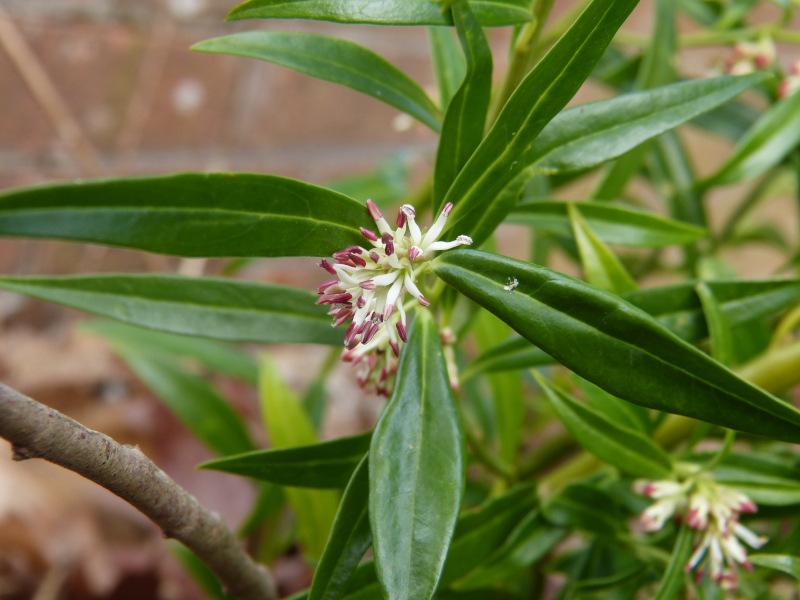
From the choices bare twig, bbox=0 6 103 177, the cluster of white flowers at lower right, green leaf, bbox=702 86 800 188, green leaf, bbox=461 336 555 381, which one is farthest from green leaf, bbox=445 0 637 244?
bare twig, bbox=0 6 103 177

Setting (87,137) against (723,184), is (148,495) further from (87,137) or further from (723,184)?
(87,137)

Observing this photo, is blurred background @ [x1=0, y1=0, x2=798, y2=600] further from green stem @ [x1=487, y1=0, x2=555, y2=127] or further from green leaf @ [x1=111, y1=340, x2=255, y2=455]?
green stem @ [x1=487, y1=0, x2=555, y2=127]

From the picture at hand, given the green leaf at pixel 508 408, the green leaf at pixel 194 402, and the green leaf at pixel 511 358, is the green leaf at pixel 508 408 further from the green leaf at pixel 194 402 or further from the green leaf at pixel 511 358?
the green leaf at pixel 194 402

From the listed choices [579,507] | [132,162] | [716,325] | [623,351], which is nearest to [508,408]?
[579,507]

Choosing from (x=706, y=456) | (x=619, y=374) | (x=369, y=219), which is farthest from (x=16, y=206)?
(x=706, y=456)

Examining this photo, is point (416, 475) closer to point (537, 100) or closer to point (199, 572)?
point (537, 100)

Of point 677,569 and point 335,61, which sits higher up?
Answer: point 335,61
